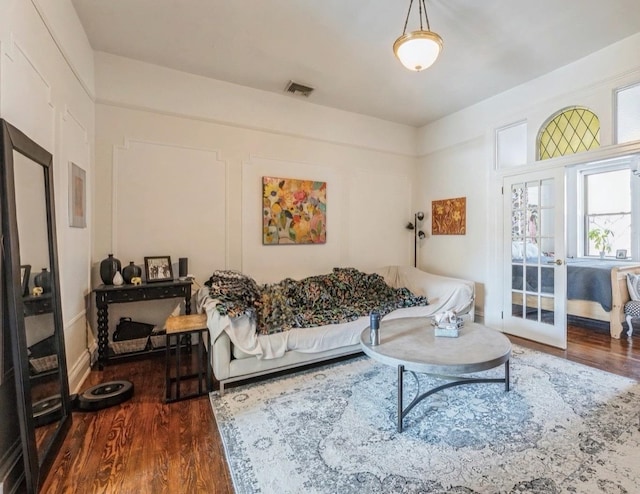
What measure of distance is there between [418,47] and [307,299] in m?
2.47

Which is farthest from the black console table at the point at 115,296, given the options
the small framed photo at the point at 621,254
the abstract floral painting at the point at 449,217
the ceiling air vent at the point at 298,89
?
the small framed photo at the point at 621,254

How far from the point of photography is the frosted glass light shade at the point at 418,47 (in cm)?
221

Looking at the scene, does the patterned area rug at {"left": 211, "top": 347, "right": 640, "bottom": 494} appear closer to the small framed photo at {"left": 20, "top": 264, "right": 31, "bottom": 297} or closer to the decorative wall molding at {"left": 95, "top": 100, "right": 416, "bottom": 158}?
the small framed photo at {"left": 20, "top": 264, "right": 31, "bottom": 297}

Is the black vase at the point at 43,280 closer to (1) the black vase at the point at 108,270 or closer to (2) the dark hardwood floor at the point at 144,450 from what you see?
(2) the dark hardwood floor at the point at 144,450

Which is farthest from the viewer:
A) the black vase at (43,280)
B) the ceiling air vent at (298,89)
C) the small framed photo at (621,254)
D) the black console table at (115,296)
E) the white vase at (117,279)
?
the small framed photo at (621,254)

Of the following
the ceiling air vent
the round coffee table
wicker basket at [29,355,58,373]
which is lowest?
the round coffee table

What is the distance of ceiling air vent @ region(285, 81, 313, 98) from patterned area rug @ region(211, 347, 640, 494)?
3215 mm

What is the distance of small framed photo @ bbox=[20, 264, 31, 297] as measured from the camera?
162cm

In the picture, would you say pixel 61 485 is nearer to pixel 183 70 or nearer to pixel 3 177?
pixel 3 177

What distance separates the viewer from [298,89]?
385 centimetres

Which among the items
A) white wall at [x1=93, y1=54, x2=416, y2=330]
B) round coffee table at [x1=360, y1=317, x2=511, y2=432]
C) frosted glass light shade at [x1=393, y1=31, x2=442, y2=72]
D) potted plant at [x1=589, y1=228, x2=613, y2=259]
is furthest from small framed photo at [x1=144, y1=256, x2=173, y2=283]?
potted plant at [x1=589, y1=228, x2=613, y2=259]

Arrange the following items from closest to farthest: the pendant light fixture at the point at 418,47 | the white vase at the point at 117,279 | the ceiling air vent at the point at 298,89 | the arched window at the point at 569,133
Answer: the pendant light fixture at the point at 418,47 → the white vase at the point at 117,279 → the arched window at the point at 569,133 → the ceiling air vent at the point at 298,89

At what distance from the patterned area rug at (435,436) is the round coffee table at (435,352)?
0.58ft

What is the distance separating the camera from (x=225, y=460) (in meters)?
1.74
